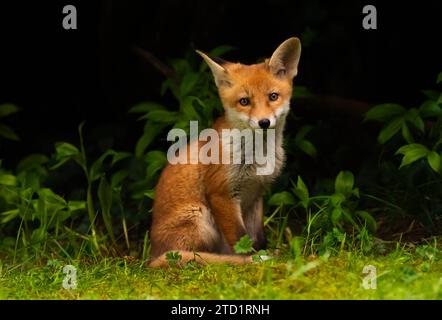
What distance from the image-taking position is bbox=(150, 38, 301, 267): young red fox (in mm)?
5102

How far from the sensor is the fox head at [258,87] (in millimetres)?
5039

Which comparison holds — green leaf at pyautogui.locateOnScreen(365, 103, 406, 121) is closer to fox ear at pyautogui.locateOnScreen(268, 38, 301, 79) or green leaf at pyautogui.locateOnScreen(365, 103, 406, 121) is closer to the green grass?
fox ear at pyautogui.locateOnScreen(268, 38, 301, 79)

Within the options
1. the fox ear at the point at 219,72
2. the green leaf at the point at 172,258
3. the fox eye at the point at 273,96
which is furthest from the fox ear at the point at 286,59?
the green leaf at the point at 172,258

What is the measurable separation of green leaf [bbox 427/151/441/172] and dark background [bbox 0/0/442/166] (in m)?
2.21

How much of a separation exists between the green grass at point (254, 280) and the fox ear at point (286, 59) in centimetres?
130

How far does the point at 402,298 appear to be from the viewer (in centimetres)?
359

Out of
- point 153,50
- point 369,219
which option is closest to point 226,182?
point 369,219

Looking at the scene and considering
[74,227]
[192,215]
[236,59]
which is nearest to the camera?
[192,215]

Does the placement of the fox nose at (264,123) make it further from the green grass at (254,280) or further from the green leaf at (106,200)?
the green leaf at (106,200)

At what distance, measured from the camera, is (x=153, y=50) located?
7.56 metres

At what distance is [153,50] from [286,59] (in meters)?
2.56

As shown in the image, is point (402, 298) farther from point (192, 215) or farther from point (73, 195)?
point (73, 195)

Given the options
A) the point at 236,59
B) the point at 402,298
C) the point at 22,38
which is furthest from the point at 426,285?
the point at 22,38

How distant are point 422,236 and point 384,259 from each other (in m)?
1.16
